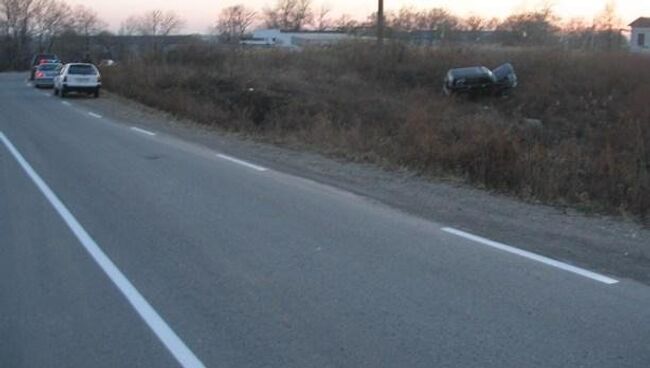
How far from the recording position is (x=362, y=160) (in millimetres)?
15258

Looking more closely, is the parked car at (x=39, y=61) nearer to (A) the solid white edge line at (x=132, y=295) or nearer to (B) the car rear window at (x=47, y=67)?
(B) the car rear window at (x=47, y=67)

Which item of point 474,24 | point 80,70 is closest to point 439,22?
point 474,24

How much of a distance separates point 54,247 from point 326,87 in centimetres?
3279

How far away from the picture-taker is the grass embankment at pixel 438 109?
42.4ft

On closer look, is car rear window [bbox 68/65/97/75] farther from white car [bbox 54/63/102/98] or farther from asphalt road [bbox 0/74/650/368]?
asphalt road [bbox 0/74/650/368]

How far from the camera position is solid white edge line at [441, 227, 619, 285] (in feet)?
22.2

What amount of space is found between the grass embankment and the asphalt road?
3.55 m

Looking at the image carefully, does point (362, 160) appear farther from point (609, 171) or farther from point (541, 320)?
point (541, 320)

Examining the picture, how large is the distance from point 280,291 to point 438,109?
2798 cm

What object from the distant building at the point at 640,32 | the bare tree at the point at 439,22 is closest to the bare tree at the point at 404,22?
the bare tree at the point at 439,22

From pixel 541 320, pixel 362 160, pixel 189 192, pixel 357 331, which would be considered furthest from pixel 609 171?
pixel 357 331

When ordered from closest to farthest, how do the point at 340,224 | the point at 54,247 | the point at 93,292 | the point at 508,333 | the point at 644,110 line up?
the point at 508,333 → the point at 93,292 → the point at 54,247 → the point at 340,224 → the point at 644,110

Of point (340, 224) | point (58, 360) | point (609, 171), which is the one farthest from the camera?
point (609, 171)

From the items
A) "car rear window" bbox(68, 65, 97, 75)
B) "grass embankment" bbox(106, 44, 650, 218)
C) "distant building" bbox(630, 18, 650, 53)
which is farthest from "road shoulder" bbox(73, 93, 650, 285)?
"distant building" bbox(630, 18, 650, 53)
